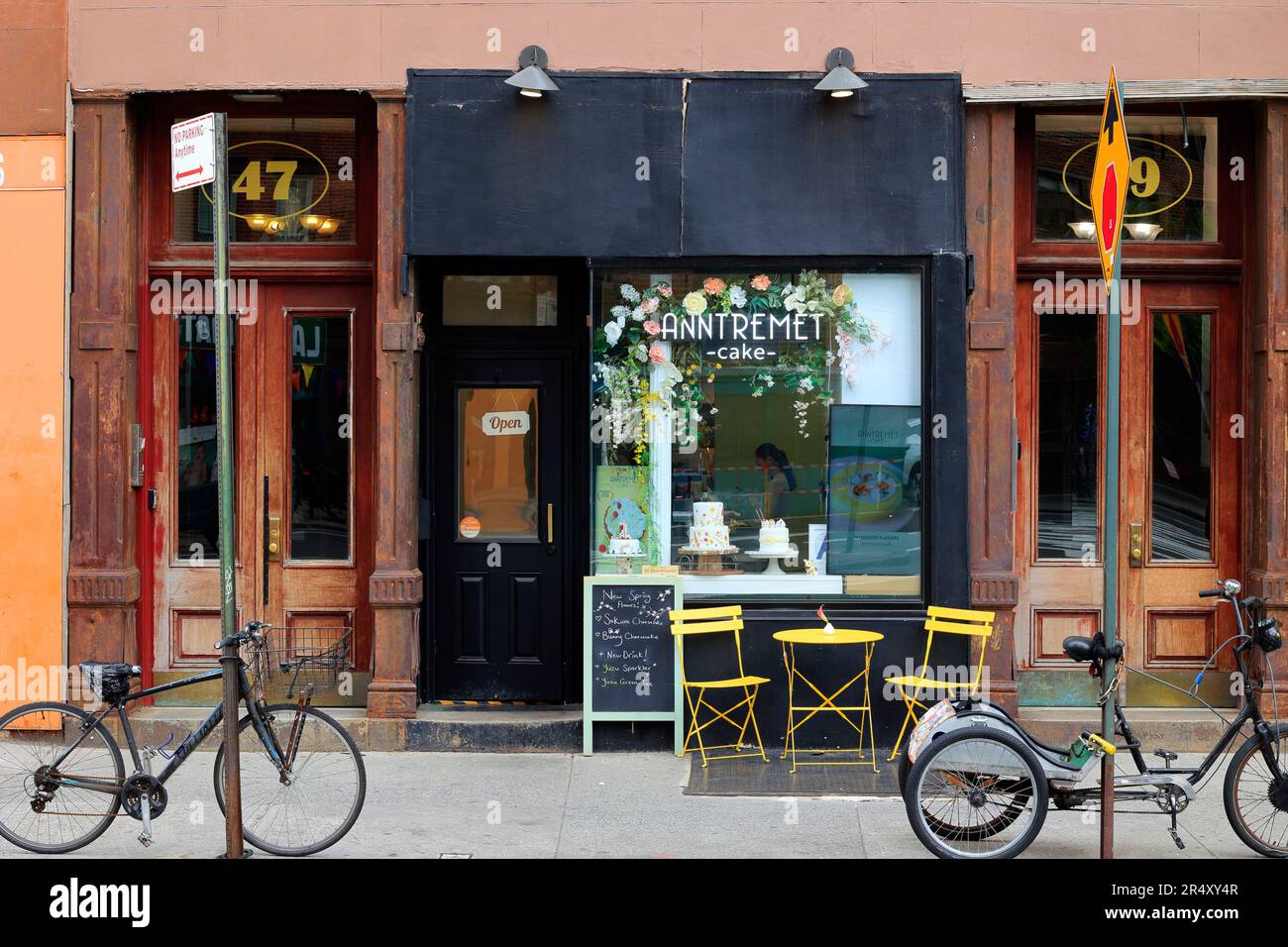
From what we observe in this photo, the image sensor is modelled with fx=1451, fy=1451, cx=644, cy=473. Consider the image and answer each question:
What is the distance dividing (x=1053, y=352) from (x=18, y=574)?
7.19 meters

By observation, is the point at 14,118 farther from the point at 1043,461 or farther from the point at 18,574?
the point at 1043,461

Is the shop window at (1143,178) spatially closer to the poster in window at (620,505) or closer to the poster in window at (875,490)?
the poster in window at (875,490)

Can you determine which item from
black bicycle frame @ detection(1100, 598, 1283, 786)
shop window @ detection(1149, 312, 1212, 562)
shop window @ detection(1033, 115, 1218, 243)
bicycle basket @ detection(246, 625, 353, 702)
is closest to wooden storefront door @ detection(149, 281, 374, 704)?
bicycle basket @ detection(246, 625, 353, 702)

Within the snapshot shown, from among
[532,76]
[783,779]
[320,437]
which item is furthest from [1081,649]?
[320,437]

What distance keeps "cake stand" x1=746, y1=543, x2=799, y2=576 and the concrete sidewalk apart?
Result: 1444 millimetres

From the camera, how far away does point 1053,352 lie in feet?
33.0

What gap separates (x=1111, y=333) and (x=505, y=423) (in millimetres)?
4899

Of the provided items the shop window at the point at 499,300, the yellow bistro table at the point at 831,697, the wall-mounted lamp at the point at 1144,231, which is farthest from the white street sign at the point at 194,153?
the wall-mounted lamp at the point at 1144,231

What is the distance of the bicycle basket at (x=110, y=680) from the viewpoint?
7152 mm

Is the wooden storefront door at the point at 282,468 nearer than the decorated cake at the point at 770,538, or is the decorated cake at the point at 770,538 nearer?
the decorated cake at the point at 770,538

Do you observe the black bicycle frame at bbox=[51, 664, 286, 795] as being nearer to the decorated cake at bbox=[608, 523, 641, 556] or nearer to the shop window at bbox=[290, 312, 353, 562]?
the shop window at bbox=[290, 312, 353, 562]

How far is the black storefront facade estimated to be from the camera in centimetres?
948

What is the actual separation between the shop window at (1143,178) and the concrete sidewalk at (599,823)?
381 centimetres

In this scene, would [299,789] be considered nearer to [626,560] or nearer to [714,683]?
[714,683]
